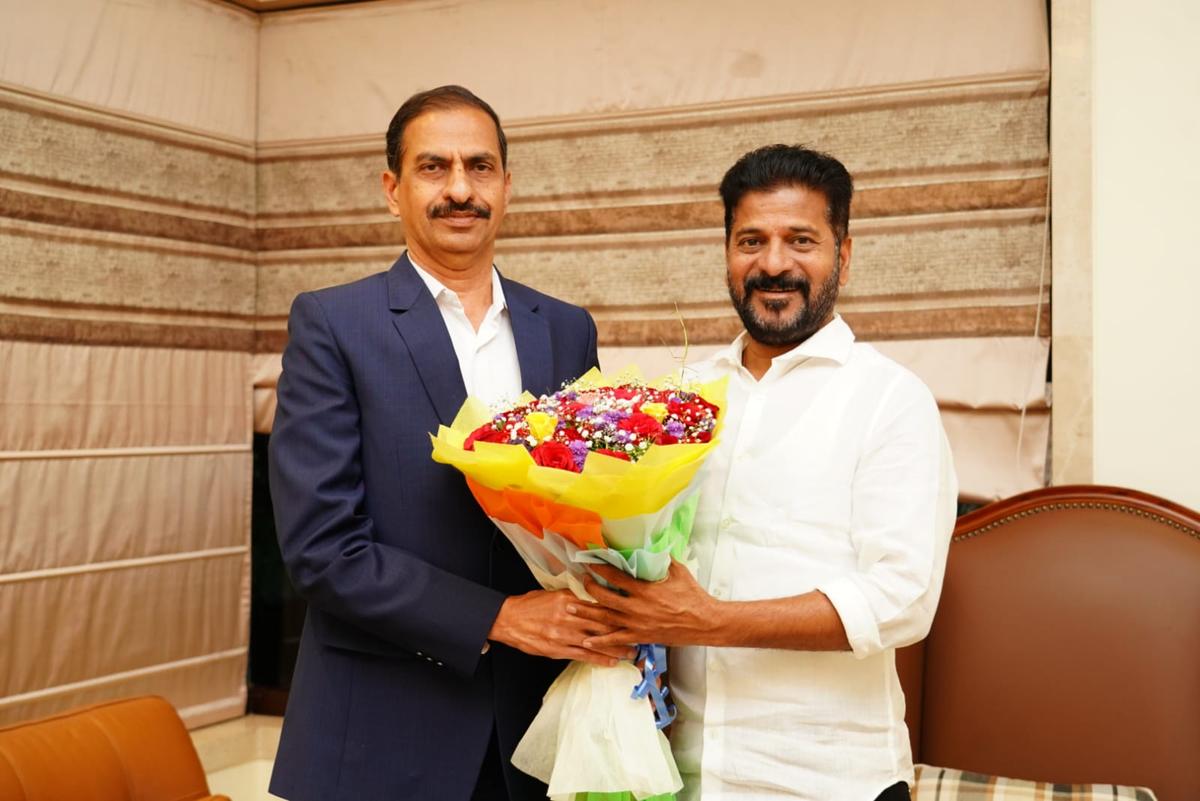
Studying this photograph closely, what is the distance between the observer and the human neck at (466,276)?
1973 mm

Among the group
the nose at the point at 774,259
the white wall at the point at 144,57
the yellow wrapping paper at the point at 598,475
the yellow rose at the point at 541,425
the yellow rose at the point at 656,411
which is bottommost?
the yellow wrapping paper at the point at 598,475

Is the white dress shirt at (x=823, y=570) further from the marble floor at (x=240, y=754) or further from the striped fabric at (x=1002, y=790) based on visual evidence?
the marble floor at (x=240, y=754)

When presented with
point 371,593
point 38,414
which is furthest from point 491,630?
point 38,414

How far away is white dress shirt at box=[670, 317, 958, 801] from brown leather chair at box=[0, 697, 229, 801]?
1.47m

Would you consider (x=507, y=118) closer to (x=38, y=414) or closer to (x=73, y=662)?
(x=38, y=414)

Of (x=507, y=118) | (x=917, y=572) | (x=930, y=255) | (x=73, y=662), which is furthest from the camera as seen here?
(x=507, y=118)

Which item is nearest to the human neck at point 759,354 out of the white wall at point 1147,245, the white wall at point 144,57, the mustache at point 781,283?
the mustache at point 781,283

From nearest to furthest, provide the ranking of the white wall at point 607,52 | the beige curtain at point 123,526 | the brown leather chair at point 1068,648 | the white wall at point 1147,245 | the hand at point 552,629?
the hand at point 552,629
the brown leather chair at point 1068,648
the white wall at point 1147,245
the white wall at point 607,52
the beige curtain at point 123,526

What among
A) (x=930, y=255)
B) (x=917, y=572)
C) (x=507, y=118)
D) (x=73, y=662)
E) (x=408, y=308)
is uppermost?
(x=507, y=118)

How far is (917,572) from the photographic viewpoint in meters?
1.64

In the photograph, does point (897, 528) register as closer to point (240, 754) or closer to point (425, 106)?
point (425, 106)

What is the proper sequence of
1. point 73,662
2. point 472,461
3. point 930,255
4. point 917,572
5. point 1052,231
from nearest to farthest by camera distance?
1. point 472,461
2. point 917,572
3. point 1052,231
4. point 930,255
5. point 73,662

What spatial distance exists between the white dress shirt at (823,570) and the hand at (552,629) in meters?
0.19

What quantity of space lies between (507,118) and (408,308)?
5.82 ft
